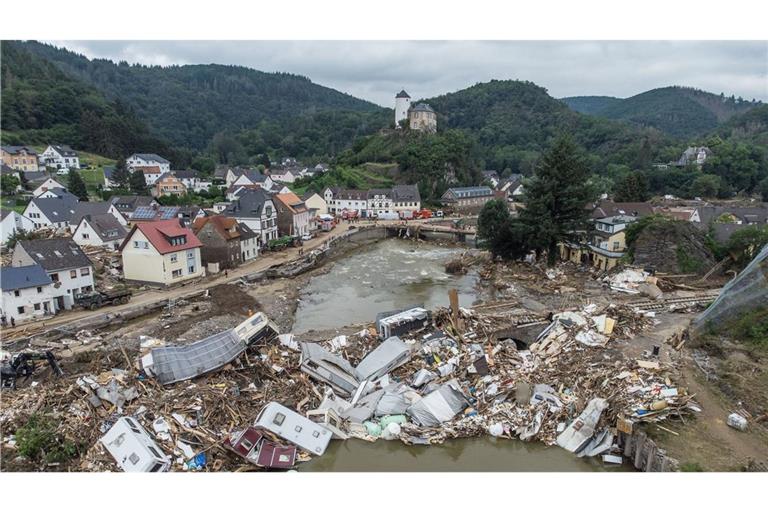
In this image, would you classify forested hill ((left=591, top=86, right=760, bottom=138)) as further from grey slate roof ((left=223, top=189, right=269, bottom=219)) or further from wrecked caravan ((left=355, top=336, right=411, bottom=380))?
wrecked caravan ((left=355, top=336, right=411, bottom=380))

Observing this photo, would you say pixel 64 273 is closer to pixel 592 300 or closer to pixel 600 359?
pixel 600 359

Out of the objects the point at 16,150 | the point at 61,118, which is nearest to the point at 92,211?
the point at 16,150

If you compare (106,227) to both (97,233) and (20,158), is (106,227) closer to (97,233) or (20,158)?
(97,233)

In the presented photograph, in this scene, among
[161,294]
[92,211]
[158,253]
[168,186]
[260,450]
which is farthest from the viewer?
[168,186]

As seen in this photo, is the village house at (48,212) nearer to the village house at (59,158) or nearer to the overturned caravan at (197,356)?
the overturned caravan at (197,356)

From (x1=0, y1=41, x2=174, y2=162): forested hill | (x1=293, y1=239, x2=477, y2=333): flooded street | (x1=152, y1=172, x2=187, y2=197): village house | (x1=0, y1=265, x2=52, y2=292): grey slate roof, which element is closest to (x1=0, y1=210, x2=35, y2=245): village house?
(x1=0, y1=265, x2=52, y2=292): grey slate roof

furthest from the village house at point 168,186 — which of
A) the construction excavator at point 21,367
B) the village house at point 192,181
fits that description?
the construction excavator at point 21,367

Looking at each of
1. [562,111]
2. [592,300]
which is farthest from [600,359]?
[562,111]
